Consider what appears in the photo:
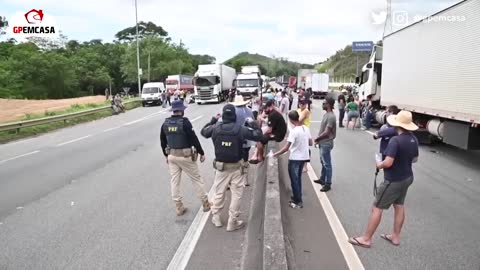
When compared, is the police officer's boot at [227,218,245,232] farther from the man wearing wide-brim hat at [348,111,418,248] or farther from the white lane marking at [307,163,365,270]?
the man wearing wide-brim hat at [348,111,418,248]

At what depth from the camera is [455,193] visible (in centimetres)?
792

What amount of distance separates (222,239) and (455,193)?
5000mm

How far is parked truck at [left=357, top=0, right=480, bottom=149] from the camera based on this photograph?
9484 millimetres

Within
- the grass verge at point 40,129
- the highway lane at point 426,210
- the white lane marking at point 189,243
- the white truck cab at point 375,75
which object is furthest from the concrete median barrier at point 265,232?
the grass verge at point 40,129

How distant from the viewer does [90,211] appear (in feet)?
22.1

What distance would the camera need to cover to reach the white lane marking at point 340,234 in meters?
4.73

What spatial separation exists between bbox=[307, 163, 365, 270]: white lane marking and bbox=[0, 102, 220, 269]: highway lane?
2.08 meters

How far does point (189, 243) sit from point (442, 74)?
345 inches

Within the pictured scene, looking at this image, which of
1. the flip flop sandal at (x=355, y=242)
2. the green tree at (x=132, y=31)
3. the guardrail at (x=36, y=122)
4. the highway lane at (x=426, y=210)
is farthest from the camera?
the green tree at (x=132, y=31)

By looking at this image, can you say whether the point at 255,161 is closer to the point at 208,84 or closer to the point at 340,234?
the point at 340,234

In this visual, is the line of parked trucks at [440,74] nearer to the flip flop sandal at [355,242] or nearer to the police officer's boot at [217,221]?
the flip flop sandal at [355,242]

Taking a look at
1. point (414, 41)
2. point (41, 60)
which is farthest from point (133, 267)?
point (41, 60)

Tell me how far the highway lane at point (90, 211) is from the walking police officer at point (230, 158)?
28.1 inches

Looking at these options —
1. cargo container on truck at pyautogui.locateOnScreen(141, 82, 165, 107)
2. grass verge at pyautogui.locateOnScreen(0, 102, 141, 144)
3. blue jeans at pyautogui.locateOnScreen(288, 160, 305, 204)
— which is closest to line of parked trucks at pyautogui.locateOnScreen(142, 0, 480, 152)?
blue jeans at pyautogui.locateOnScreen(288, 160, 305, 204)
